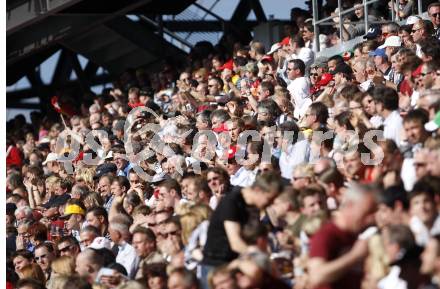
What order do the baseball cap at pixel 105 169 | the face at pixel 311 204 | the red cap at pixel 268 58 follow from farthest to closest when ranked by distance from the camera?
the red cap at pixel 268 58 → the baseball cap at pixel 105 169 → the face at pixel 311 204

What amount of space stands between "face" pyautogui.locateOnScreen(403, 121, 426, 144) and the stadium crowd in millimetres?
12

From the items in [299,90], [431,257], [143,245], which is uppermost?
[299,90]

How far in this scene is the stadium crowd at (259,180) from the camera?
442 inches

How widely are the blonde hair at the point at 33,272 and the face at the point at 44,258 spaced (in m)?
0.22

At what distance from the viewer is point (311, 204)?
39.9 feet

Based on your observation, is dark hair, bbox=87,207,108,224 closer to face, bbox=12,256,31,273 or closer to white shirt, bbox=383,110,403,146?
face, bbox=12,256,31,273

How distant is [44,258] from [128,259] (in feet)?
7.97

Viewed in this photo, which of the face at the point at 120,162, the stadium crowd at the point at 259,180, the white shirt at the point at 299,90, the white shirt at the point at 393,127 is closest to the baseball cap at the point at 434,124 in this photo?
the stadium crowd at the point at 259,180

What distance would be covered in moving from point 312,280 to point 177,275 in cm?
160

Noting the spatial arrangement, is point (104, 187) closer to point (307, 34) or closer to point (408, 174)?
point (307, 34)

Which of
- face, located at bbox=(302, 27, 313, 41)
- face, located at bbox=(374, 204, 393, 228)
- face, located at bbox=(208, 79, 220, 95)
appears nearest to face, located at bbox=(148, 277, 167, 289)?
face, located at bbox=(374, 204, 393, 228)

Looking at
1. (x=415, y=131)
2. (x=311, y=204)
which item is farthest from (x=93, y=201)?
(x=311, y=204)

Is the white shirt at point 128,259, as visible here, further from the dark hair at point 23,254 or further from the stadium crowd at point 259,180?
the dark hair at point 23,254

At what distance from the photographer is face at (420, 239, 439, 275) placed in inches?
413
